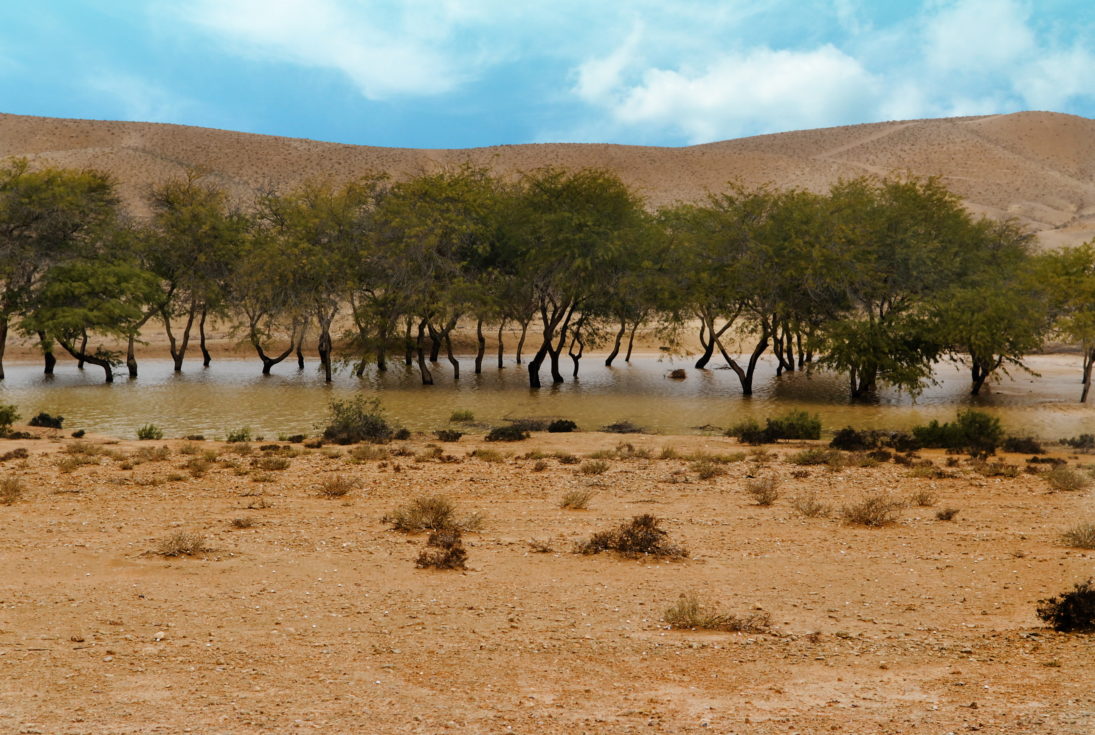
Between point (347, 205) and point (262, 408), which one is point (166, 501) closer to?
point (262, 408)

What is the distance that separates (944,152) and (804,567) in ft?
570

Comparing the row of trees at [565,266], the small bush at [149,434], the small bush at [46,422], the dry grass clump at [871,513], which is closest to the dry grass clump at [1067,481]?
the dry grass clump at [871,513]

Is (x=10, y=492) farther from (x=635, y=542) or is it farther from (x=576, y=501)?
(x=635, y=542)

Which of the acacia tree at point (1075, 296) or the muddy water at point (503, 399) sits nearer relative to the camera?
the muddy water at point (503, 399)

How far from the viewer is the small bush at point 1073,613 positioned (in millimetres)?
9008

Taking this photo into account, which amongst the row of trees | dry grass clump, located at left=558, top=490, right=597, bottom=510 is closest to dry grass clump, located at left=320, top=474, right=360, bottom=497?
dry grass clump, located at left=558, top=490, right=597, bottom=510

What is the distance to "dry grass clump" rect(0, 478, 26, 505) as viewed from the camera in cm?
1519

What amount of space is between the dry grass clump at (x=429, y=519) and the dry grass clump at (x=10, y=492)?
20.5ft

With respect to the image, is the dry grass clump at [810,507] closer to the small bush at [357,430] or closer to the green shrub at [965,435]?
the green shrub at [965,435]

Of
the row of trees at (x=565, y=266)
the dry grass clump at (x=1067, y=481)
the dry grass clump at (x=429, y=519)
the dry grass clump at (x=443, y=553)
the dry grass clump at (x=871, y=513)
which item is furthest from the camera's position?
the row of trees at (x=565, y=266)

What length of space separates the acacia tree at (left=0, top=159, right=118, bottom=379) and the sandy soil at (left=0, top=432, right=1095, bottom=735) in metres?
31.4

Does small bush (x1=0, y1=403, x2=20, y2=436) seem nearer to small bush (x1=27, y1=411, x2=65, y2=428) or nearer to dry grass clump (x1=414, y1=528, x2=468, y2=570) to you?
small bush (x1=27, y1=411, x2=65, y2=428)

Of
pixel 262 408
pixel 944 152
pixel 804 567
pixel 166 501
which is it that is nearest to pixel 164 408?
pixel 262 408

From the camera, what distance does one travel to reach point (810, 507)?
48.3ft
